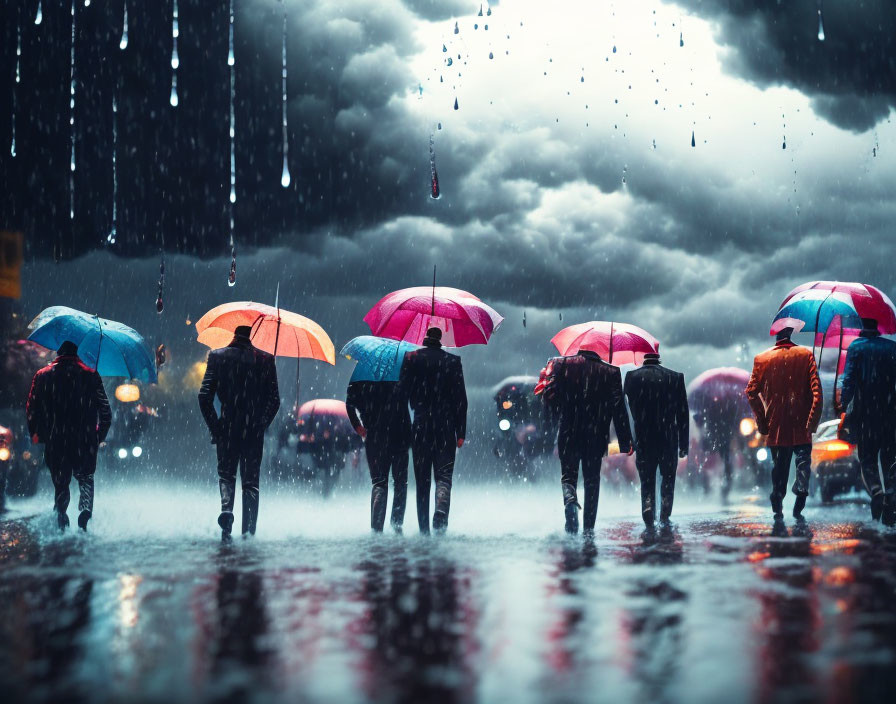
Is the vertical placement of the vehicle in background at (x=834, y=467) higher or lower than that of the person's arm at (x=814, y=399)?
lower

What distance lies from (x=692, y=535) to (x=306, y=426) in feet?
43.1

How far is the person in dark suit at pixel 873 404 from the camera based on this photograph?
33.1ft

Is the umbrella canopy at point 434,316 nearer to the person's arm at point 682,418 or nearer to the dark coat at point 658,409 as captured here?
the dark coat at point 658,409

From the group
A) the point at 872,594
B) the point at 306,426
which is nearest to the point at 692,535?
the point at 872,594

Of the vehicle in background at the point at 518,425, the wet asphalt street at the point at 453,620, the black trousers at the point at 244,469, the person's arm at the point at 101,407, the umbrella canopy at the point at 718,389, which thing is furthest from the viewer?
the vehicle in background at the point at 518,425

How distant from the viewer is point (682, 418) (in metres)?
10.6

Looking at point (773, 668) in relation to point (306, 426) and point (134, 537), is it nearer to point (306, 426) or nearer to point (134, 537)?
point (134, 537)

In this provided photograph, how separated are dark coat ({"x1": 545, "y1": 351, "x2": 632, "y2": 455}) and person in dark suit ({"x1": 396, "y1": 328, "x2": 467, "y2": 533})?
1019 mm

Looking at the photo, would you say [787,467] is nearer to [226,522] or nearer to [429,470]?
Answer: [429,470]

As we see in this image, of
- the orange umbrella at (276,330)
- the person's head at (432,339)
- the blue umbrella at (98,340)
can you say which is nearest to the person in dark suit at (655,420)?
the person's head at (432,339)

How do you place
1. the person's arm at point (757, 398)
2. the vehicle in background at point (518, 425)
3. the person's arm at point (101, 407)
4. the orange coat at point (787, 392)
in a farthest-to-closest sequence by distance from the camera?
the vehicle in background at point (518, 425), the person's arm at point (757, 398), the orange coat at point (787, 392), the person's arm at point (101, 407)

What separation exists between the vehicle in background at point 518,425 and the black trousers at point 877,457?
526 inches

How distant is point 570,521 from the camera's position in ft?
31.3

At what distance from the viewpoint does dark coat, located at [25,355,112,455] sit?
1016cm
